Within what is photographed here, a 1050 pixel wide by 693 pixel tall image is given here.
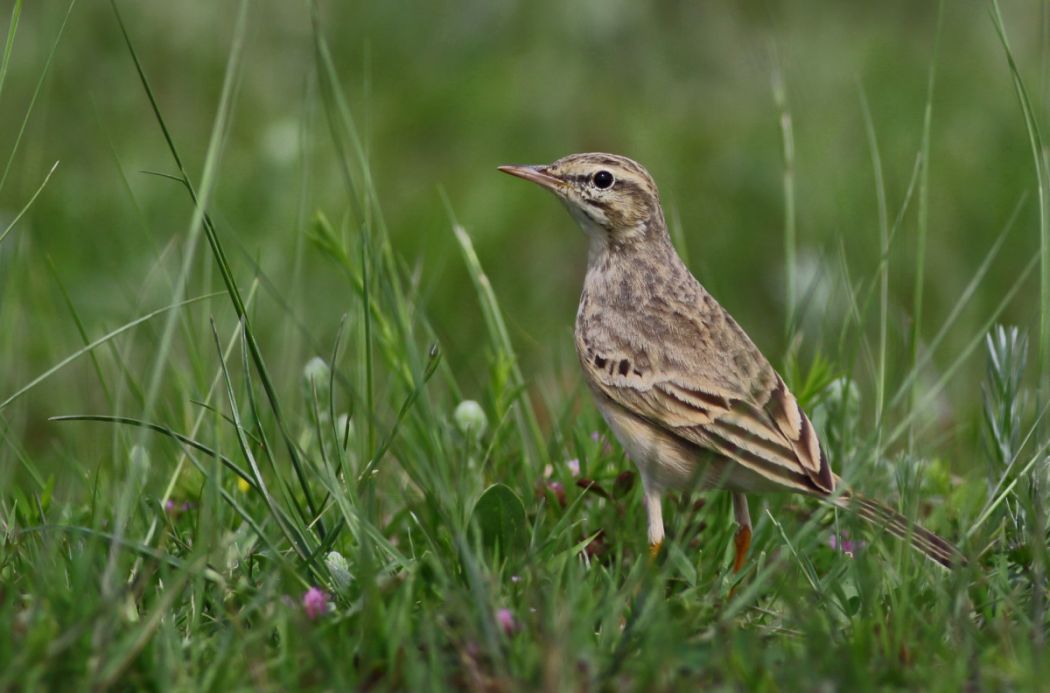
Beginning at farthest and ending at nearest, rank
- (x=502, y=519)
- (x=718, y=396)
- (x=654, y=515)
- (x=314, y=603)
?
(x=718, y=396), (x=654, y=515), (x=502, y=519), (x=314, y=603)

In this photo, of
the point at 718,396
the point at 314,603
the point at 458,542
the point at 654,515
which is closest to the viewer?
the point at 458,542

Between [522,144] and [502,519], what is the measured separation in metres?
5.84

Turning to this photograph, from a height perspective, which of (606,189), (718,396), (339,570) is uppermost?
(606,189)

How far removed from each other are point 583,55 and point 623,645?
27.8ft

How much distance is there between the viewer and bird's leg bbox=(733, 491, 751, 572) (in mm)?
4446

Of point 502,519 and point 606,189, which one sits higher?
point 606,189

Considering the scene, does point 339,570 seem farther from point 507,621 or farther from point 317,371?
point 317,371

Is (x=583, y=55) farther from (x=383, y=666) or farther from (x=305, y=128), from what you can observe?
(x=383, y=666)

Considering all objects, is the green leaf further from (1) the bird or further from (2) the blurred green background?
(2) the blurred green background

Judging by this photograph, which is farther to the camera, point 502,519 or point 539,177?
point 539,177

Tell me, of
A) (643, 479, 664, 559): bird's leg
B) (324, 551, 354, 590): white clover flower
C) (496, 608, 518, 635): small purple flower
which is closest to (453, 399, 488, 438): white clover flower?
(643, 479, 664, 559): bird's leg

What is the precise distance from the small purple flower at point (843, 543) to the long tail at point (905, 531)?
3.8 inches

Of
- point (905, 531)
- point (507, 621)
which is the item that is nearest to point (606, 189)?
point (905, 531)

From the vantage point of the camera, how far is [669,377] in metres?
5.09
